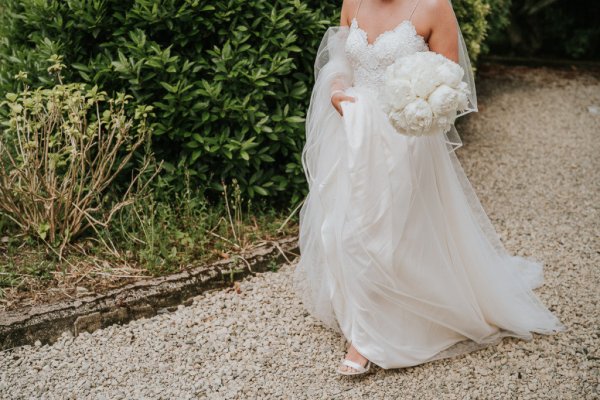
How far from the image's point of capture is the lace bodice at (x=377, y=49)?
312 cm

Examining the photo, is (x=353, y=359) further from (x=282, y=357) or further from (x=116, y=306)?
(x=116, y=306)

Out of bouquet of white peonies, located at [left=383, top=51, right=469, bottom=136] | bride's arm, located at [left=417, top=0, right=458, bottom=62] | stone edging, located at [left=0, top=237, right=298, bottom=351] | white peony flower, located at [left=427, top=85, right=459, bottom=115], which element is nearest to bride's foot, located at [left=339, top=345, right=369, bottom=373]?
stone edging, located at [left=0, top=237, right=298, bottom=351]

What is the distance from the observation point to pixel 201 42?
4207 millimetres

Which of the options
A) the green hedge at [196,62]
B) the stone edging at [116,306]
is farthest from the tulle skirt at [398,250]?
the green hedge at [196,62]

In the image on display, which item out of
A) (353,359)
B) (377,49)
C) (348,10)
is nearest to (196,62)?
(348,10)

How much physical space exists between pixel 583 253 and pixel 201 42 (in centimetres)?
308

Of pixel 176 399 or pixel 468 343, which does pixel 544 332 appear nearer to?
pixel 468 343

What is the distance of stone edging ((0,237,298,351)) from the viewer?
3.49 m

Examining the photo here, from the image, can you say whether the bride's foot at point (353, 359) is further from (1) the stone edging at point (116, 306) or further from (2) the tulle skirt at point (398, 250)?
(1) the stone edging at point (116, 306)

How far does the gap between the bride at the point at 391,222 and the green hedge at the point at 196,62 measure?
0.76m

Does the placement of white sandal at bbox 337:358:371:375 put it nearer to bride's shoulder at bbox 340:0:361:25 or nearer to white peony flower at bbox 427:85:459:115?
white peony flower at bbox 427:85:459:115

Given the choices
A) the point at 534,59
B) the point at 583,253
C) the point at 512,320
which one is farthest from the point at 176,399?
the point at 534,59

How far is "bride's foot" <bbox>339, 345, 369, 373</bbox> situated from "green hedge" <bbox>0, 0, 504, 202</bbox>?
1.52m

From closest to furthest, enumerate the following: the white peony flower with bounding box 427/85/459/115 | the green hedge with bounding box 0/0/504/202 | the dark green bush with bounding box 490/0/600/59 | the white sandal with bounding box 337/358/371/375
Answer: the white peony flower with bounding box 427/85/459/115 → the white sandal with bounding box 337/358/371/375 → the green hedge with bounding box 0/0/504/202 → the dark green bush with bounding box 490/0/600/59
